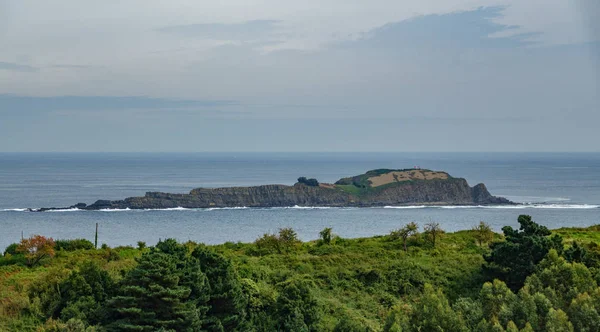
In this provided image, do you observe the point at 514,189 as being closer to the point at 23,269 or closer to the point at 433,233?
the point at 433,233

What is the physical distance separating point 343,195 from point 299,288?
79.7m

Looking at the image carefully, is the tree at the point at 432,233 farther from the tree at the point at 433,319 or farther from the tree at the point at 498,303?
the tree at the point at 433,319

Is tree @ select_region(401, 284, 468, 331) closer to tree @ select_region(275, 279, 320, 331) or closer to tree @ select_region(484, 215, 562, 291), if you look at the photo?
tree @ select_region(275, 279, 320, 331)

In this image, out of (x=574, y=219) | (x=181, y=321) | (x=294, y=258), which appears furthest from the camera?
(x=574, y=219)

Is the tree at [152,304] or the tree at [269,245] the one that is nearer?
the tree at [152,304]

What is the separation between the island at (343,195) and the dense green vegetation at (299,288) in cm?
6540

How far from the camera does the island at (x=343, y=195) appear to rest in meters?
99.9

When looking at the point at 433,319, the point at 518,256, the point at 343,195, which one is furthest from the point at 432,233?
the point at 343,195

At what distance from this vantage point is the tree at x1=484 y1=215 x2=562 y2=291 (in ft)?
91.1

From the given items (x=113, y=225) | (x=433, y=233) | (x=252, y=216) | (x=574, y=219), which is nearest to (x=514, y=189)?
(x=574, y=219)

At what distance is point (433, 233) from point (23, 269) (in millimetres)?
22194

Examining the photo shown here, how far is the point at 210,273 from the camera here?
76.5ft

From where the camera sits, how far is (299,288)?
2342cm

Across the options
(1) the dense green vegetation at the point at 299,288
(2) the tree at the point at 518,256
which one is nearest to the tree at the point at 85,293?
(1) the dense green vegetation at the point at 299,288
